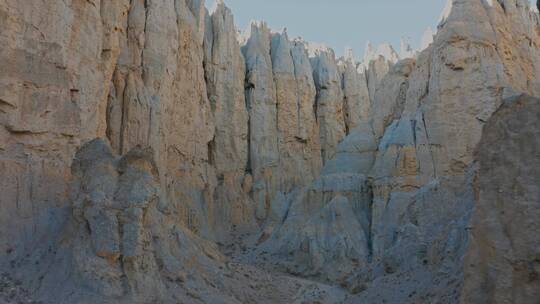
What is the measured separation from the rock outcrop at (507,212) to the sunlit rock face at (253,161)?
0.02 metres

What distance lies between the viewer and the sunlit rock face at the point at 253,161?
14000mm

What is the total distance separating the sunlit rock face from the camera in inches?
551

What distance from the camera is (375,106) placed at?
3450cm

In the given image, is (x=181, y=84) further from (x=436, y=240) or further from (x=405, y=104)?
(x=436, y=240)

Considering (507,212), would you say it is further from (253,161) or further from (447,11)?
(253,161)

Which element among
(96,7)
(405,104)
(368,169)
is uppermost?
(96,7)

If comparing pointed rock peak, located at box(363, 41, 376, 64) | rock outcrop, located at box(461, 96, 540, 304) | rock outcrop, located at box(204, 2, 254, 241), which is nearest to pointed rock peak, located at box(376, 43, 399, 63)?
pointed rock peak, located at box(363, 41, 376, 64)

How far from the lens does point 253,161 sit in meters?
44.8

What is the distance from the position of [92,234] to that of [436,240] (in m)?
9.19

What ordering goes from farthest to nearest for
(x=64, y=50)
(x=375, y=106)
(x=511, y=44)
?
(x=375, y=106)
(x=511, y=44)
(x=64, y=50)

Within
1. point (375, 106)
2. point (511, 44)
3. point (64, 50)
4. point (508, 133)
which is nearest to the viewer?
point (508, 133)

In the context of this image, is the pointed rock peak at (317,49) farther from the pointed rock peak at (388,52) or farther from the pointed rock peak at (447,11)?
the pointed rock peak at (447,11)

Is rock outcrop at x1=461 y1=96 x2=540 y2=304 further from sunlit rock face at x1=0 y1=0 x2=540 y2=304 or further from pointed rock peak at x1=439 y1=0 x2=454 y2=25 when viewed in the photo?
pointed rock peak at x1=439 y1=0 x2=454 y2=25

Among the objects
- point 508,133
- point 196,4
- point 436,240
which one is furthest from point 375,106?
point 508,133
